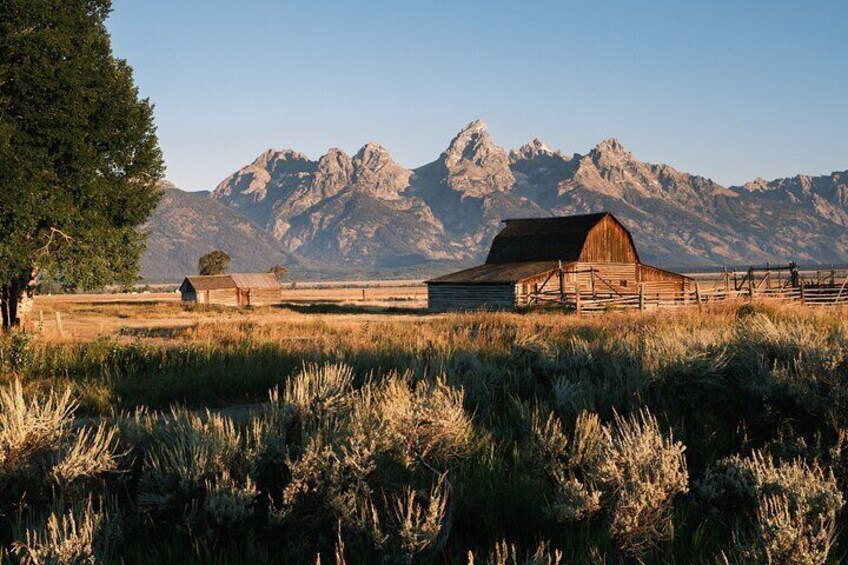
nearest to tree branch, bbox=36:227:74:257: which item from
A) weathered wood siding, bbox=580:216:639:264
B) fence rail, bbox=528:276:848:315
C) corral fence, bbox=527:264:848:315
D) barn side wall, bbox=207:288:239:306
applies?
corral fence, bbox=527:264:848:315

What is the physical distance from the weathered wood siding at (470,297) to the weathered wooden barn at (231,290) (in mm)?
29649

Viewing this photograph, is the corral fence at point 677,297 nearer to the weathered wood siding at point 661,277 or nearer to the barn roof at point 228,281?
the weathered wood siding at point 661,277

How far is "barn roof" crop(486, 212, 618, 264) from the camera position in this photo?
183 ft

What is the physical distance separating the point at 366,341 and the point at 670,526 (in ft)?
37.4

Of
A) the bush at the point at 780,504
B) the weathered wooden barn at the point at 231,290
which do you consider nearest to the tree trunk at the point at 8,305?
the bush at the point at 780,504

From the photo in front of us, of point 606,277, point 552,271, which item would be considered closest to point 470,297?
point 552,271

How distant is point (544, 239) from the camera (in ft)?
192

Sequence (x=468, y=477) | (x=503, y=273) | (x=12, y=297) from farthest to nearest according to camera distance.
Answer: (x=503, y=273)
(x=12, y=297)
(x=468, y=477)

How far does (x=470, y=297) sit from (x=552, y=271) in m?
5.86

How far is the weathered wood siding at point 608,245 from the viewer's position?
5556cm

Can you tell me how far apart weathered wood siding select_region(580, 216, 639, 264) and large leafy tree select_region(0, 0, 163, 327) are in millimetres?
32888

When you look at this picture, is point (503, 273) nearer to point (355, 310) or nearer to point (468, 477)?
point (355, 310)

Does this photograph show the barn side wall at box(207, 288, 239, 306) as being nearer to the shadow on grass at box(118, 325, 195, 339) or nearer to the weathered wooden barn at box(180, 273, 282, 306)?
the weathered wooden barn at box(180, 273, 282, 306)

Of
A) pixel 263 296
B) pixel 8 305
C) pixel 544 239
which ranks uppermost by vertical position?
pixel 544 239
